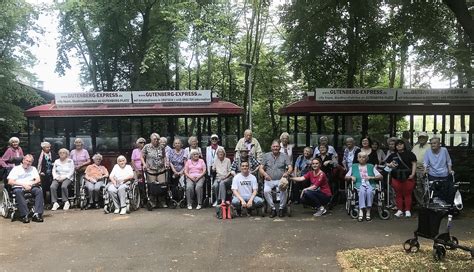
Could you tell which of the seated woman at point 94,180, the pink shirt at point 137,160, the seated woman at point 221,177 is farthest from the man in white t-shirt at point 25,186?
the seated woman at point 221,177

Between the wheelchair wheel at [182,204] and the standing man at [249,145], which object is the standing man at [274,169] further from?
the wheelchair wheel at [182,204]

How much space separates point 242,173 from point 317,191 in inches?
57.7

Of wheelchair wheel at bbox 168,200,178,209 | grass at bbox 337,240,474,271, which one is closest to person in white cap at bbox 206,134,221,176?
wheelchair wheel at bbox 168,200,178,209

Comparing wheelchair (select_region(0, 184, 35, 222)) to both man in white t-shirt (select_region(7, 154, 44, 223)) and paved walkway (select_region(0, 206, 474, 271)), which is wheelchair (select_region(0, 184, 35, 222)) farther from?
paved walkway (select_region(0, 206, 474, 271))

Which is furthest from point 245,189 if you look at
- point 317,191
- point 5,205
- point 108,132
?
point 108,132

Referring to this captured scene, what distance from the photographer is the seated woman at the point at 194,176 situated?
934 centimetres

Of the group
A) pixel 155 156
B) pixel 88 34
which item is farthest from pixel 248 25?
pixel 155 156

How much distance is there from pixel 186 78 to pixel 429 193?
21107 millimetres

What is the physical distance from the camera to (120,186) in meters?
9.02

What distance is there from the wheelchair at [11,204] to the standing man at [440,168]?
750 cm

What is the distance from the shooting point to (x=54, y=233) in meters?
7.36

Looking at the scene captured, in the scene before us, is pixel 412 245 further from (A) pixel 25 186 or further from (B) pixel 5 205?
(B) pixel 5 205

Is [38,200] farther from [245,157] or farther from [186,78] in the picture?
[186,78]

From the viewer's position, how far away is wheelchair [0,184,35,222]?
8560mm
